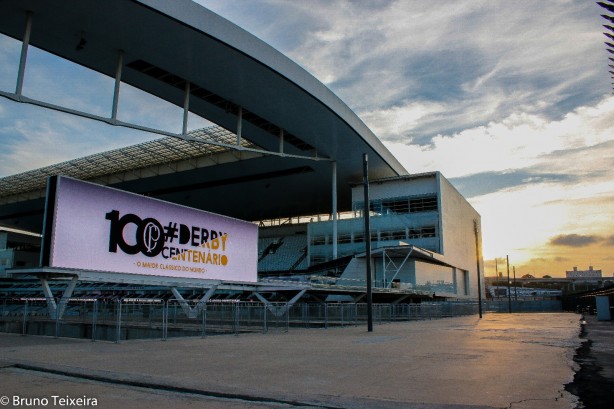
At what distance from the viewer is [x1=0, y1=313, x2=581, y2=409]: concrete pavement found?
6.52 meters

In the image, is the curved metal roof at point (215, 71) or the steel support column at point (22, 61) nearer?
the steel support column at point (22, 61)

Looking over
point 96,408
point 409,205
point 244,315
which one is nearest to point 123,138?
point 409,205

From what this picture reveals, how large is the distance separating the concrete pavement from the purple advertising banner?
8973 mm

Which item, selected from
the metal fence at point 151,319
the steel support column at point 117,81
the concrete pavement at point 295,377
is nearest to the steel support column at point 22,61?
the steel support column at point 117,81

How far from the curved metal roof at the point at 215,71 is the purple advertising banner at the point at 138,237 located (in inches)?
583

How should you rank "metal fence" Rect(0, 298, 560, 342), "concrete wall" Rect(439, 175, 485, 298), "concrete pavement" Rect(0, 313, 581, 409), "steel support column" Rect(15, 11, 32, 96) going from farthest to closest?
"concrete wall" Rect(439, 175, 485, 298) < "steel support column" Rect(15, 11, 32, 96) < "metal fence" Rect(0, 298, 560, 342) < "concrete pavement" Rect(0, 313, 581, 409)

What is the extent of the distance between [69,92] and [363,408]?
39134 millimetres

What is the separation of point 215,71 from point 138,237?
2062cm

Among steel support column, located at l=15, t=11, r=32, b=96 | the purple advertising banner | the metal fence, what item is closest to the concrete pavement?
the metal fence

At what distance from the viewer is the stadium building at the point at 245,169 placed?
34.2 meters

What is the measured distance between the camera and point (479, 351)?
13180 mm

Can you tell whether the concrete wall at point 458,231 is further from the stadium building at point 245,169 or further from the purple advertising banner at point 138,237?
the purple advertising banner at point 138,237

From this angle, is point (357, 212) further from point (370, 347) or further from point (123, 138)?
point (370, 347)

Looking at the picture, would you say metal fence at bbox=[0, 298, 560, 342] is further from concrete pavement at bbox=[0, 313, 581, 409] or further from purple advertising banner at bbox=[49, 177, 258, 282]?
concrete pavement at bbox=[0, 313, 581, 409]
